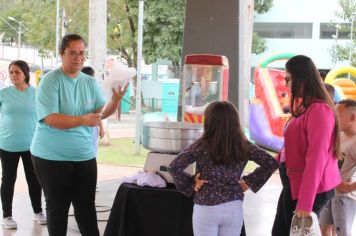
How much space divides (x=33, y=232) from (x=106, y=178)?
3034 millimetres

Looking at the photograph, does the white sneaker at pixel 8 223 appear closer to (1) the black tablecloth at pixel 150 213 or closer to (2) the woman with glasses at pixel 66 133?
(2) the woman with glasses at pixel 66 133

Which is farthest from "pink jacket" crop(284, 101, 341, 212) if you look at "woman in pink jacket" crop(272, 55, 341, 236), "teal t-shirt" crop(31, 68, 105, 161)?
"teal t-shirt" crop(31, 68, 105, 161)

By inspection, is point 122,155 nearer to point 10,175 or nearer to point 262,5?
point 10,175

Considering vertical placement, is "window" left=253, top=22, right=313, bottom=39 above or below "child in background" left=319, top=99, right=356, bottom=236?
above

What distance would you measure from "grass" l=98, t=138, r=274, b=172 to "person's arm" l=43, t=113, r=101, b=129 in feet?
17.8

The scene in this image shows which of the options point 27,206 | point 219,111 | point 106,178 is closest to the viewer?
point 219,111

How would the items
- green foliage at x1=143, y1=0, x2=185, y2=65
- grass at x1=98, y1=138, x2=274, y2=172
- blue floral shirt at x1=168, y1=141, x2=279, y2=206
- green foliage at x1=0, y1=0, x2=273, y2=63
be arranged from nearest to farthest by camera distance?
blue floral shirt at x1=168, y1=141, x2=279, y2=206, grass at x1=98, y1=138, x2=274, y2=172, green foliage at x1=143, y1=0, x2=185, y2=65, green foliage at x1=0, y1=0, x2=273, y2=63

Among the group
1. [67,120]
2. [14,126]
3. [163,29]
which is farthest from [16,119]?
[163,29]

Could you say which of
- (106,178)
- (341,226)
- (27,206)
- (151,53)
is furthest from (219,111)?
(151,53)

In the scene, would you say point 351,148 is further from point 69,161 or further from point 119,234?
point 69,161

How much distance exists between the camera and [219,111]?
267 centimetres

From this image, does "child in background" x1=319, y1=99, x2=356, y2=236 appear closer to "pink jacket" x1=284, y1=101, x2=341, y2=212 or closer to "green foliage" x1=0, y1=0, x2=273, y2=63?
"pink jacket" x1=284, y1=101, x2=341, y2=212

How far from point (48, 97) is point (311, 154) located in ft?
5.17

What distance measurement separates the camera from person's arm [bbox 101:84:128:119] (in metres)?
3.20
